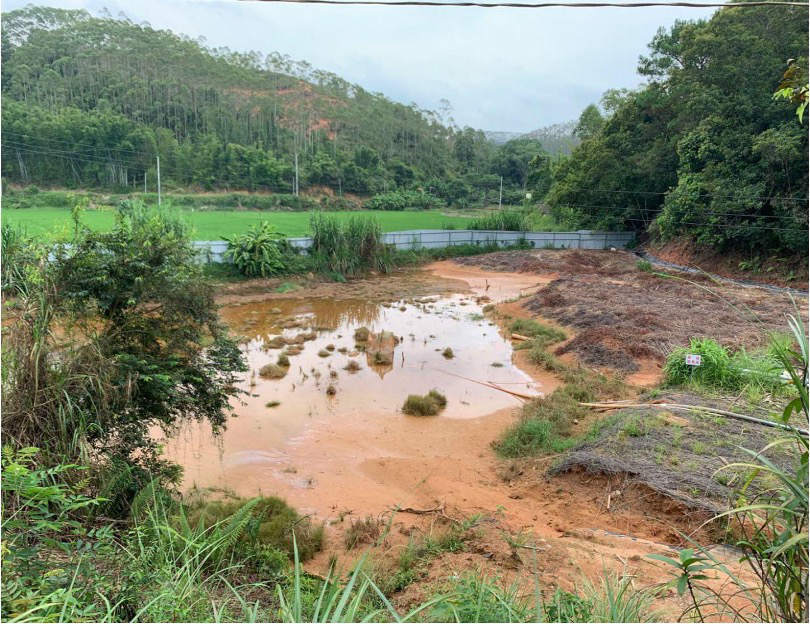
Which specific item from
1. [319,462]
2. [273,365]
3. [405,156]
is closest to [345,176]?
[405,156]

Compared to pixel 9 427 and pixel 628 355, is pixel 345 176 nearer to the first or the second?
pixel 628 355

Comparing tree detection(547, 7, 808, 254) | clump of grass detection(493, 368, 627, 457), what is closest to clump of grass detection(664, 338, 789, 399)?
clump of grass detection(493, 368, 627, 457)

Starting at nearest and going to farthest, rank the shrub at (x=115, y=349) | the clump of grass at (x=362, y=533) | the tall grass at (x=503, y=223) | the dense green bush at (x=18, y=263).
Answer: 1. the shrub at (x=115, y=349)
2. the dense green bush at (x=18, y=263)
3. the clump of grass at (x=362, y=533)
4. the tall grass at (x=503, y=223)

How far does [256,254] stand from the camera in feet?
60.2

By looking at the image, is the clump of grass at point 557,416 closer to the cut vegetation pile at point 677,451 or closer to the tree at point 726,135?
the cut vegetation pile at point 677,451

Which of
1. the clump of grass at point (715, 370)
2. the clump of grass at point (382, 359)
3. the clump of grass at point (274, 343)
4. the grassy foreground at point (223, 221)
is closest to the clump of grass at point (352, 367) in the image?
the clump of grass at point (382, 359)

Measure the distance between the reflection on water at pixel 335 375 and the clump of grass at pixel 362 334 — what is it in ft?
0.78

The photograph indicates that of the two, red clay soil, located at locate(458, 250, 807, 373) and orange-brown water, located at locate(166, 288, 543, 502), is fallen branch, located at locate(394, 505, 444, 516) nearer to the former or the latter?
orange-brown water, located at locate(166, 288, 543, 502)

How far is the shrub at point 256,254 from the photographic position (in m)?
18.3

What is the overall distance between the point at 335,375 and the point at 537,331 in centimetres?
530

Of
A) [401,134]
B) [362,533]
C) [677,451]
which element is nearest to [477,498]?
[362,533]

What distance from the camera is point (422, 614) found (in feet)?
9.40

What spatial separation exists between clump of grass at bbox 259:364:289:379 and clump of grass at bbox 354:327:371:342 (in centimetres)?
277

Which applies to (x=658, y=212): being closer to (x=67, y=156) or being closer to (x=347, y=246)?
(x=347, y=246)
